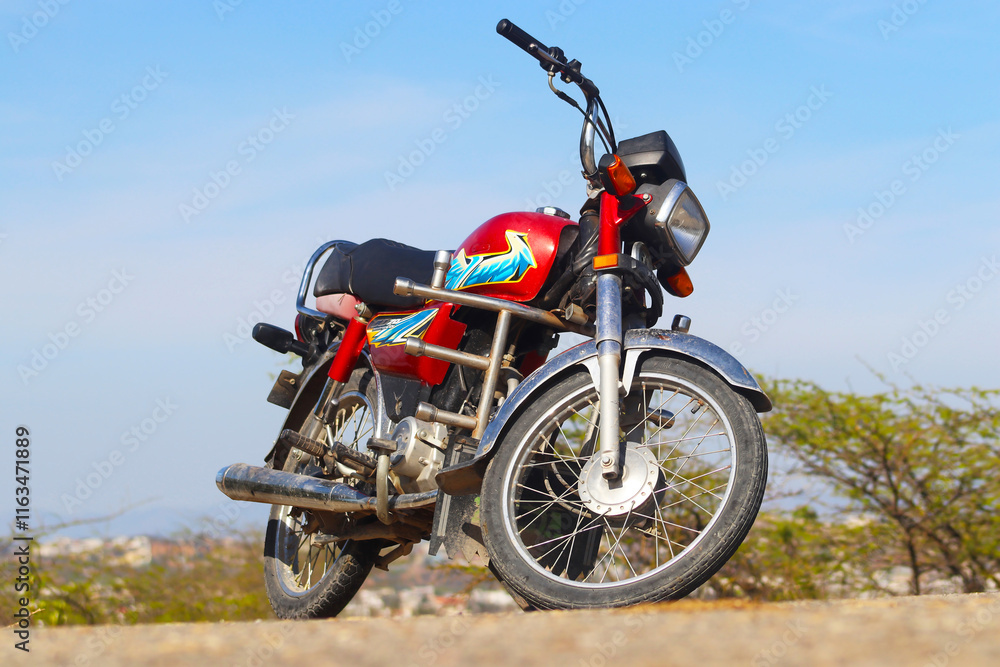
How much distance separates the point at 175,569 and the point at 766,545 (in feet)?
13.9

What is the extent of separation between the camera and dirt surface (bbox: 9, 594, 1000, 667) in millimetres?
1891

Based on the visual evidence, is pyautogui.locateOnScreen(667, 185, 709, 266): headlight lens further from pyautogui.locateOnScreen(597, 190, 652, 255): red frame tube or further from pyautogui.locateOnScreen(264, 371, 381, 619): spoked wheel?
pyautogui.locateOnScreen(264, 371, 381, 619): spoked wheel

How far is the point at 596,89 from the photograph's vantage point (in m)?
3.71

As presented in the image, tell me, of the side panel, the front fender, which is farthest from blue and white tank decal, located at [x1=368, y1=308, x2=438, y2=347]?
the front fender

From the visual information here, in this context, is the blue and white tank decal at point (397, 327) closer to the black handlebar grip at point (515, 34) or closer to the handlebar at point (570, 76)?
the handlebar at point (570, 76)

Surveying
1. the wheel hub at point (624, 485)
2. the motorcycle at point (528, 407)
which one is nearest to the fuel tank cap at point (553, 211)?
the motorcycle at point (528, 407)

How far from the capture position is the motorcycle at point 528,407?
10.2ft

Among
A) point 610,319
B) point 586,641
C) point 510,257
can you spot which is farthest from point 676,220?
point 586,641

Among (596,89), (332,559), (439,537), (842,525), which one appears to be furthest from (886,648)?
(842,525)

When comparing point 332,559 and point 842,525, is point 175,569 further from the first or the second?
point 842,525

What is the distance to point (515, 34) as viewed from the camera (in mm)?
3578

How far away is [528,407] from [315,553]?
1.93 meters

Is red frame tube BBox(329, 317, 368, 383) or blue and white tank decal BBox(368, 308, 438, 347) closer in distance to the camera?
blue and white tank decal BBox(368, 308, 438, 347)

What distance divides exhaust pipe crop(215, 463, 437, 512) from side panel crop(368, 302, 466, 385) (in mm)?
537
